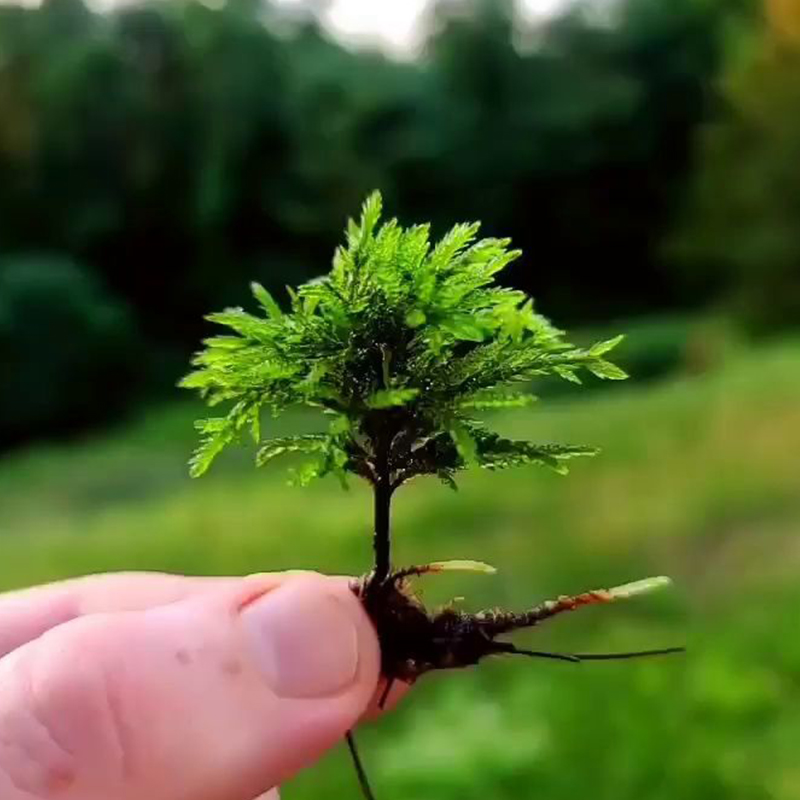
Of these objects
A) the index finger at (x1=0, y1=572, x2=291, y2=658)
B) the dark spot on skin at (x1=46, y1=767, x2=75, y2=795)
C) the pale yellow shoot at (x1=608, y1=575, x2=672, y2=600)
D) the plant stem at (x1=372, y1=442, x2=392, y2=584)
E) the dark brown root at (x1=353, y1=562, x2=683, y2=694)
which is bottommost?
the index finger at (x1=0, y1=572, x2=291, y2=658)

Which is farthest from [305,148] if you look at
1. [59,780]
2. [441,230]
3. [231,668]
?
[59,780]

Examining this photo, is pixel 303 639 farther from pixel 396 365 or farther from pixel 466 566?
pixel 396 365

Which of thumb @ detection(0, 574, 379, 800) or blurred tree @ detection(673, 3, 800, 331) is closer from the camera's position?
thumb @ detection(0, 574, 379, 800)

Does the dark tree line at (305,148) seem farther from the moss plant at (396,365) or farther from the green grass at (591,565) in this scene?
the moss plant at (396,365)

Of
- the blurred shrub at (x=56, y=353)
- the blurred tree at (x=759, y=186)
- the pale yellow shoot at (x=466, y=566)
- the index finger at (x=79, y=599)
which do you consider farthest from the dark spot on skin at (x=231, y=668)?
the blurred tree at (x=759, y=186)

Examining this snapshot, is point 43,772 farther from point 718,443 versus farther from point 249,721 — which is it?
point 718,443

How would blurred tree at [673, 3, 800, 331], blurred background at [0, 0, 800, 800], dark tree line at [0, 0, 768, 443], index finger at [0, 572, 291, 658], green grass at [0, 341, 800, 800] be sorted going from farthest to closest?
dark tree line at [0, 0, 768, 443], blurred tree at [673, 3, 800, 331], blurred background at [0, 0, 800, 800], green grass at [0, 341, 800, 800], index finger at [0, 572, 291, 658]

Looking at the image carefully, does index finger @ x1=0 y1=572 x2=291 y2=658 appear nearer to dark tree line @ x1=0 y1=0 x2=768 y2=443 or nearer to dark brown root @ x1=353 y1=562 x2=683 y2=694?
dark brown root @ x1=353 y1=562 x2=683 y2=694

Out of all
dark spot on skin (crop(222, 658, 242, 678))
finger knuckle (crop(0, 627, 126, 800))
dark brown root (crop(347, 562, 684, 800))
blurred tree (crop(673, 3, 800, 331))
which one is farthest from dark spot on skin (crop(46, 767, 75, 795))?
blurred tree (crop(673, 3, 800, 331))

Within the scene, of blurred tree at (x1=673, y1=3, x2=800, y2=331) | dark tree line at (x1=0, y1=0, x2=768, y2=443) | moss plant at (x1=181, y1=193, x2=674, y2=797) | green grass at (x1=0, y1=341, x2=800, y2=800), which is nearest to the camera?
moss plant at (x1=181, y1=193, x2=674, y2=797)
